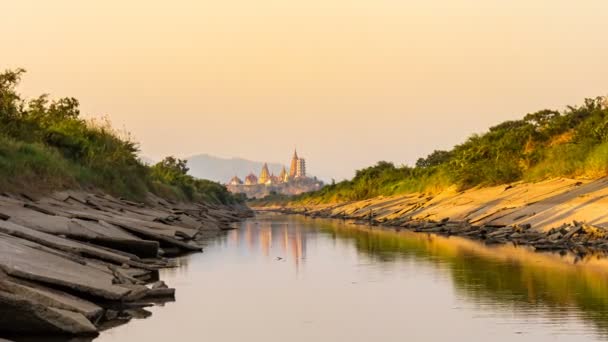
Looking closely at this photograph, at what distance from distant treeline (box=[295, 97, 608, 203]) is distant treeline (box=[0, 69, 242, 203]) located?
22577mm

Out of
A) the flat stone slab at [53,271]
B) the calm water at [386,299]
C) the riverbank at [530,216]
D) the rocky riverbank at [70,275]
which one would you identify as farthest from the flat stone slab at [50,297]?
the riverbank at [530,216]

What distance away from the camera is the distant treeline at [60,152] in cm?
3067

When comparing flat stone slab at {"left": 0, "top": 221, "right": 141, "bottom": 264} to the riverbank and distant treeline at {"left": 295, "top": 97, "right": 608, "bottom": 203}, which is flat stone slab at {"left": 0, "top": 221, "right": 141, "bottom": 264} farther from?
distant treeline at {"left": 295, "top": 97, "right": 608, "bottom": 203}

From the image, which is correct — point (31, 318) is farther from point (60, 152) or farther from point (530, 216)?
point (60, 152)

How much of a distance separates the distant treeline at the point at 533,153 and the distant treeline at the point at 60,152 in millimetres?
22577

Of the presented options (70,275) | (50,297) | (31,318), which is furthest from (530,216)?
(31,318)

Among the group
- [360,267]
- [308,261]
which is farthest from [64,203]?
[360,267]

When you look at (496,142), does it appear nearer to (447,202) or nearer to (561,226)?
(447,202)

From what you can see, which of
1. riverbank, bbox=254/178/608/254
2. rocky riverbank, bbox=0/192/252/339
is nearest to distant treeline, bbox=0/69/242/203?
rocky riverbank, bbox=0/192/252/339

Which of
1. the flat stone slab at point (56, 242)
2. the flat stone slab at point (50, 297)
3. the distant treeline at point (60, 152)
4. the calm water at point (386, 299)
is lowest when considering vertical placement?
the calm water at point (386, 299)

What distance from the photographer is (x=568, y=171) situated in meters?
42.0

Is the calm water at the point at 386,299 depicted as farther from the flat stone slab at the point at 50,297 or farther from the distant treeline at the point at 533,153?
the distant treeline at the point at 533,153

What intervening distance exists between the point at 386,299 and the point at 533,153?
41766 mm

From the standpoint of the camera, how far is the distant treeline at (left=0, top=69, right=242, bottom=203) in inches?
1208
